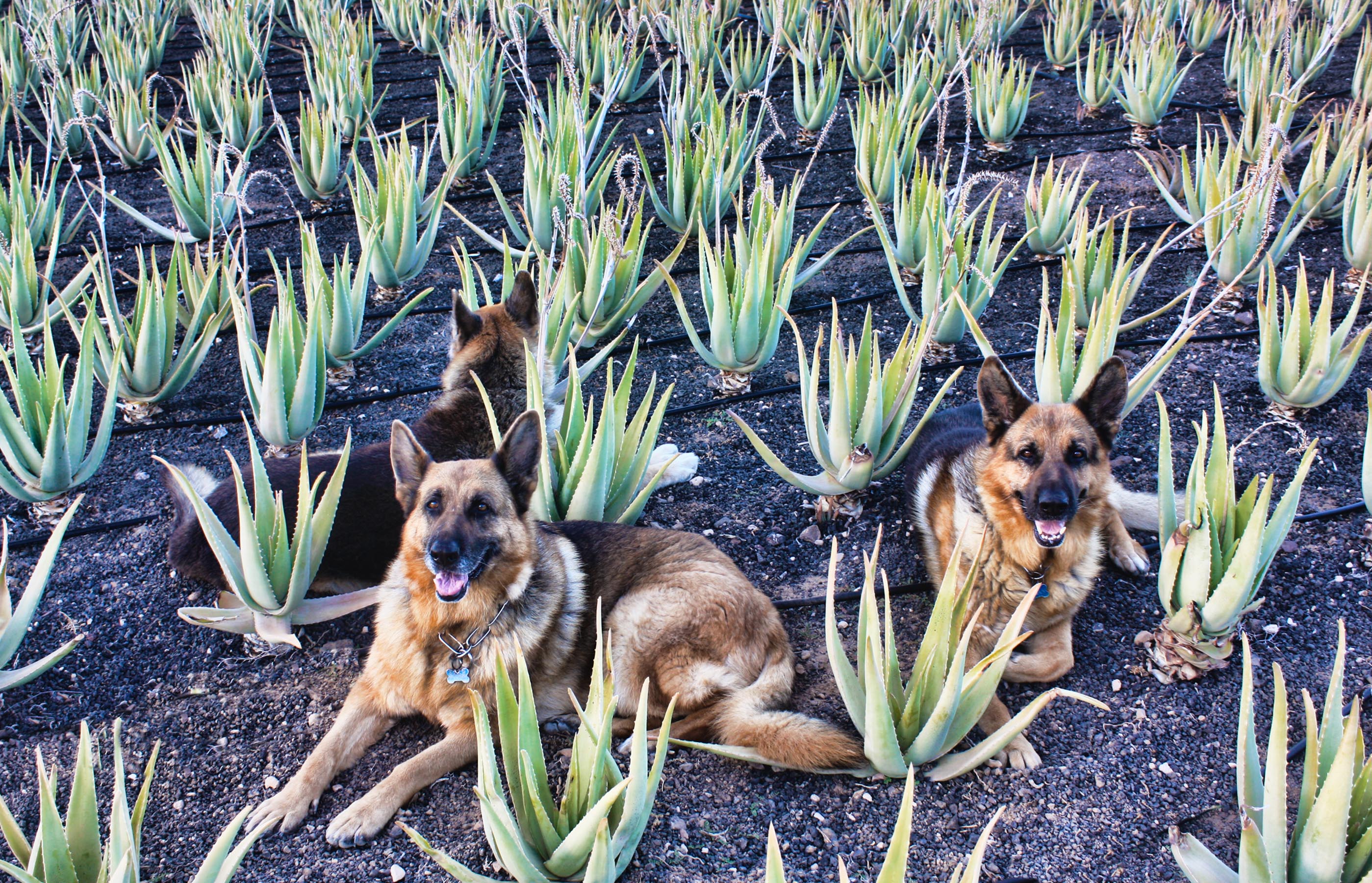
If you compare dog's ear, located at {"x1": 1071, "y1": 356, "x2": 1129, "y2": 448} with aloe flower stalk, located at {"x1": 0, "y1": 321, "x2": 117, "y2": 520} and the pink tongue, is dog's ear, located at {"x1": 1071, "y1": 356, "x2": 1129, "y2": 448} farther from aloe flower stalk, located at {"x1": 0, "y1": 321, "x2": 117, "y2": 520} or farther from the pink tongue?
aloe flower stalk, located at {"x1": 0, "y1": 321, "x2": 117, "y2": 520}

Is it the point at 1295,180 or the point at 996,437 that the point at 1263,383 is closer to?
the point at 996,437

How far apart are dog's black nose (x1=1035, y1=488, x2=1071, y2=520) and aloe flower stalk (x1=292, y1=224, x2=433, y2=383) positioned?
2806mm

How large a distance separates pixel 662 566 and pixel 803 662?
600 mm

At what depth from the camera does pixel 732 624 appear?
283cm

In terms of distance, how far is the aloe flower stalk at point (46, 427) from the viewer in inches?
132

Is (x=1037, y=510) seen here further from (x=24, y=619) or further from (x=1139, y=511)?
(x=24, y=619)

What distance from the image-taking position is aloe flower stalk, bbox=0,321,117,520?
3.35 m

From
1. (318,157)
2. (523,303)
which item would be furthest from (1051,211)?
(318,157)

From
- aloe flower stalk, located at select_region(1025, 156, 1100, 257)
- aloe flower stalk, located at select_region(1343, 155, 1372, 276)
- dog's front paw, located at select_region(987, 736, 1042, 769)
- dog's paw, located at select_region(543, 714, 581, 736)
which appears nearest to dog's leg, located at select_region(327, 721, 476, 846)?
dog's paw, located at select_region(543, 714, 581, 736)

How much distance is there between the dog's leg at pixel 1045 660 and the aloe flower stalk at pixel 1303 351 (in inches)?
68.5

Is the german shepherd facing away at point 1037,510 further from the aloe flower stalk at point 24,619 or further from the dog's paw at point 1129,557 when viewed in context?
the aloe flower stalk at point 24,619

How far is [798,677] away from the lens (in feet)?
9.86

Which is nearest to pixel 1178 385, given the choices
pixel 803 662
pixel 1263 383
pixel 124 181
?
pixel 1263 383

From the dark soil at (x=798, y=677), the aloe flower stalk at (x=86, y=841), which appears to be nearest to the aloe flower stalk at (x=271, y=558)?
the dark soil at (x=798, y=677)
